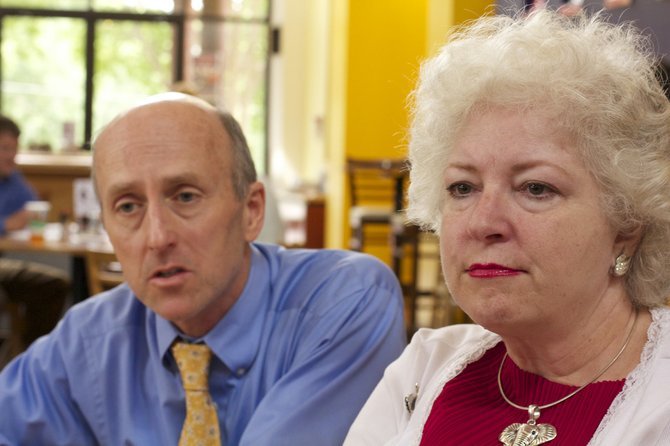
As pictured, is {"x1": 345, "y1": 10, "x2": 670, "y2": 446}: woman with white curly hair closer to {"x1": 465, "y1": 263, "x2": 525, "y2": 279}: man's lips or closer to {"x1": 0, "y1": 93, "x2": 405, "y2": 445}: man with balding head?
{"x1": 465, "y1": 263, "x2": 525, "y2": 279}: man's lips

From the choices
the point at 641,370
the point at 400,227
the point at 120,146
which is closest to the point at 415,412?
the point at 641,370

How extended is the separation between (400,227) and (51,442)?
183 inches

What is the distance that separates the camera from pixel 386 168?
7234 mm

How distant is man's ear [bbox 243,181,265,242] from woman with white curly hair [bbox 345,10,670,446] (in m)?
0.66

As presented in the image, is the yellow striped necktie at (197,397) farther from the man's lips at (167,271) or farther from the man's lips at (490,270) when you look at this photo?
the man's lips at (490,270)

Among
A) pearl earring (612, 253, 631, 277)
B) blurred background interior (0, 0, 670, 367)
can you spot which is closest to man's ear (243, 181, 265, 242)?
pearl earring (612, 253, 631, 277)

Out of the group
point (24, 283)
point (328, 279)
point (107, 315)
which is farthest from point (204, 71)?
point (328, 279)

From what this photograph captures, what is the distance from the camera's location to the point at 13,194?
6719 mm

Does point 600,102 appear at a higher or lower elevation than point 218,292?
higher

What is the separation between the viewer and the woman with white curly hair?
1362mm

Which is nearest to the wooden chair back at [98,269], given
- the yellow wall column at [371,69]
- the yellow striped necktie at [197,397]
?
the yellow striped necktie at [197,397]

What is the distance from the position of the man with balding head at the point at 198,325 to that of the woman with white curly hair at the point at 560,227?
41 cm

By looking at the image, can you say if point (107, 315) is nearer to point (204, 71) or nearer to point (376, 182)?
point (376, 182)

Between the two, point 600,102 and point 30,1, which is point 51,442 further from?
point 30,1
